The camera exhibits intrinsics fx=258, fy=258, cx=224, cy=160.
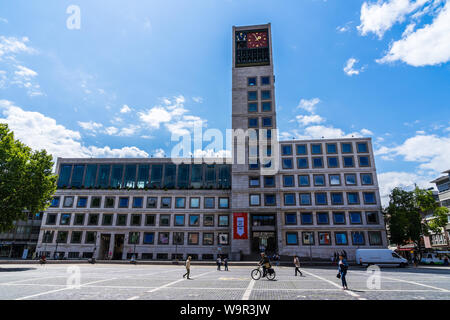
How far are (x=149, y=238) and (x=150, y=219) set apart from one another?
4.06m

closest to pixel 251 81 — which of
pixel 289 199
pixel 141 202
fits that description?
pixel 289 199

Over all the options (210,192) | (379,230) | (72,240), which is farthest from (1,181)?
(379,230)

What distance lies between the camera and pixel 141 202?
58.5 metres

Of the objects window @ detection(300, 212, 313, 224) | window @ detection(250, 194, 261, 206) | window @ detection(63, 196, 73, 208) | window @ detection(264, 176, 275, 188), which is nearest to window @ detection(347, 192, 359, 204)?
window @ detection(300, 212, 313, 224)

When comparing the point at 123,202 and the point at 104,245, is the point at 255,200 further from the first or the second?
the point at 104,245

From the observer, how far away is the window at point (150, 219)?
56984 mm

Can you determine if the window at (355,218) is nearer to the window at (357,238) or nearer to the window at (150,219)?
the window at (357,238)

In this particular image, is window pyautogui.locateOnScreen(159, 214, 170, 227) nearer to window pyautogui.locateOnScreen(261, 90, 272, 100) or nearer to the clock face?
window pyautogui.locateOnScreen(261, 90, 272, 100)

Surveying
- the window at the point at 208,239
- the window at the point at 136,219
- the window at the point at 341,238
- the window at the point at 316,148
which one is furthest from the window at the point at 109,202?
the window at the point at 341,238

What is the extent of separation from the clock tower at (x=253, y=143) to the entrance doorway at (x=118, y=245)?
2488 cm

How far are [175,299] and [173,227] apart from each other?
151 feet

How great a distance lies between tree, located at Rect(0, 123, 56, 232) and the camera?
101 ft

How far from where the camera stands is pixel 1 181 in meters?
30.5

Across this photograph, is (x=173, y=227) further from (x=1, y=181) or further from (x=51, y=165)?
(x=1, y=181)
